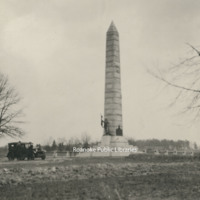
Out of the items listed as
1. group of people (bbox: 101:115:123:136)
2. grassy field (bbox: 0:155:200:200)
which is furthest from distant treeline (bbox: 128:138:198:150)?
grassy field (bbox: 0:155:200:200)

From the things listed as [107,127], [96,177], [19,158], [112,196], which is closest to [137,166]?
[96,177]

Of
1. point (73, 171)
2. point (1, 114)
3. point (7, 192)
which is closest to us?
point (7, 192)

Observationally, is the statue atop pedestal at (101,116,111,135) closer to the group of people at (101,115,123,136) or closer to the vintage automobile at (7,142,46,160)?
the group of people at (101,115,123,136)

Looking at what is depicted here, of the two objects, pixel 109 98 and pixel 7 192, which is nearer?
pixel 7 192

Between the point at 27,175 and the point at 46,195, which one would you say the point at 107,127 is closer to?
the point at 27,175

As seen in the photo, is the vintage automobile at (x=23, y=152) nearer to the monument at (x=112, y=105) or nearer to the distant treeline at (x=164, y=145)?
the monument at (x=112, y=105)

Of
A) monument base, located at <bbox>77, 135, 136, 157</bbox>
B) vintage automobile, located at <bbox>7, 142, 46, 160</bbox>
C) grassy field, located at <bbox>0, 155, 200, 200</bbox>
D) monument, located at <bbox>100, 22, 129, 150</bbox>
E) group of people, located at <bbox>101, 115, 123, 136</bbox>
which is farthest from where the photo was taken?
group of people, located at <bbox>101, 115, 123, 136</bbox>

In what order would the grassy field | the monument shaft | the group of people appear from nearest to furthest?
the grassy field
the group of people
the monument shaft

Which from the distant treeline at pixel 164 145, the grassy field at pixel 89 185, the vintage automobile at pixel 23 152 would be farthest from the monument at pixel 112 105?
the distant treeline at pixel 164 145

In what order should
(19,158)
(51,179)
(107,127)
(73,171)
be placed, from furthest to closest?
(107,127) → (19,158) → (73,171) → (51,179)
